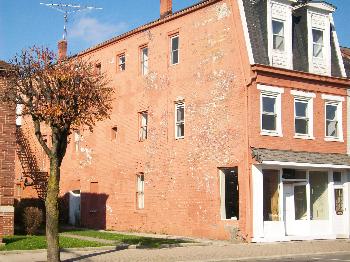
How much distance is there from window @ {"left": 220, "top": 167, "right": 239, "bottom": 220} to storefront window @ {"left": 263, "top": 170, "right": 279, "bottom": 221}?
128 cm

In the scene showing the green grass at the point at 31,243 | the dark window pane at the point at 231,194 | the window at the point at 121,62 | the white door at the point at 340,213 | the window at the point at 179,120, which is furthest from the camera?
the window at the point at 121,62

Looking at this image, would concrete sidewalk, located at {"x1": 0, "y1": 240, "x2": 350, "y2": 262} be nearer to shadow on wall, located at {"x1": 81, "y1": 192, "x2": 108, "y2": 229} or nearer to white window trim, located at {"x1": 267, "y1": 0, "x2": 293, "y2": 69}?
white window trim, located at {"x1": 267, "y1": 0, "x2": 293, "y2": 69}

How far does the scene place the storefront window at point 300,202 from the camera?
2617 cm

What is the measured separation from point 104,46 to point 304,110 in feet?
42.7

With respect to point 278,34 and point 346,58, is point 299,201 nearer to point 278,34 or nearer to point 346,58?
point 278,34

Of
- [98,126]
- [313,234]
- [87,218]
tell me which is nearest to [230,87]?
[313,234]

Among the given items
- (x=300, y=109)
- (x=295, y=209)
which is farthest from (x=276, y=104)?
(x=295, y=209)

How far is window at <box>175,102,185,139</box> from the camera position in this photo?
2791 cm

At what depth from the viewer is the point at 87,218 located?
33938 mm

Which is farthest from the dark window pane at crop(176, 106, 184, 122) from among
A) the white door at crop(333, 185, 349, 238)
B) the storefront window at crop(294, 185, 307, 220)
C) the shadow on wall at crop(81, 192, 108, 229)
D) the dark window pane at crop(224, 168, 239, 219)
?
the white door at crop(333, 185, 349, 238)

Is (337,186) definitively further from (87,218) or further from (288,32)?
(87,218)

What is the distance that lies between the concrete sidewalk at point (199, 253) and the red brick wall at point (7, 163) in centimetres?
367

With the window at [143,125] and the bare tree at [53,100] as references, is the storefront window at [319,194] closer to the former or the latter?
the window at [143,125]

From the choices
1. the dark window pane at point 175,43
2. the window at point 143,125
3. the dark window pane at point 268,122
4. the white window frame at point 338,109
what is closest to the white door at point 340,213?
the white window frame at point 338,109
